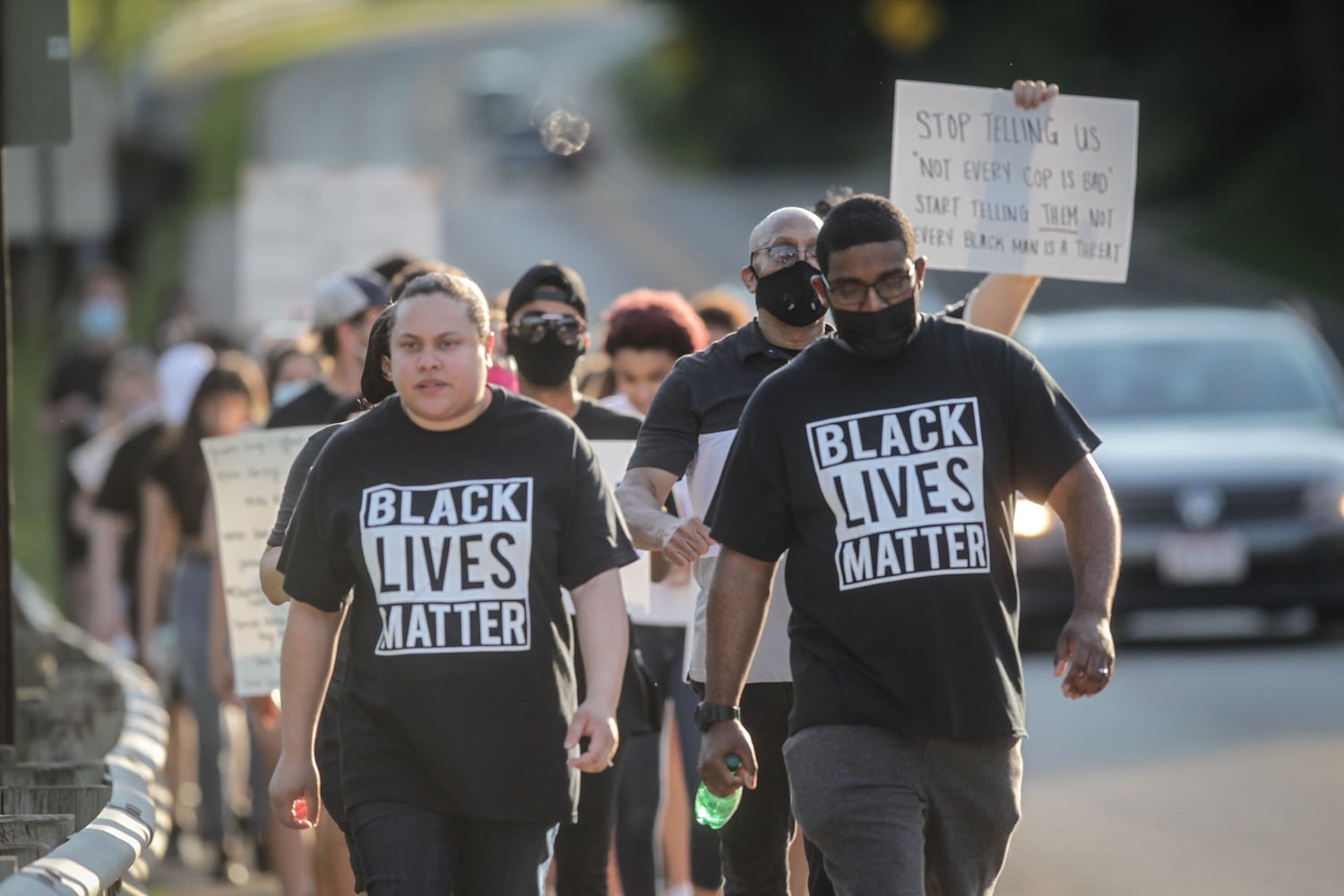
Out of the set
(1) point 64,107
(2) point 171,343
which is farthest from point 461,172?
(1) point 64,107

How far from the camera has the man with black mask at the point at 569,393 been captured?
6.95m

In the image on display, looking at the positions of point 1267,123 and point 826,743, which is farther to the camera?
point 1267,123

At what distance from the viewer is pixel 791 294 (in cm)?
638

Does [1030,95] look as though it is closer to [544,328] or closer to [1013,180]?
[1013,180]

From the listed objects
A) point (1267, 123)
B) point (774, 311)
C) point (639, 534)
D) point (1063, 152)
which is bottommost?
point (639, 534)

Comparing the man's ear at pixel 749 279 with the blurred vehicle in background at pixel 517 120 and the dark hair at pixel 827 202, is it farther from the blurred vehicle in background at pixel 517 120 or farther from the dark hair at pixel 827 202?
the blurred vehicle in background at pixel 517 120

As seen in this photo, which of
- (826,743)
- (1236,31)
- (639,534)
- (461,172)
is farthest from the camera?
(461,172)

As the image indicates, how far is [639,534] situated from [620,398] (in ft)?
6.08

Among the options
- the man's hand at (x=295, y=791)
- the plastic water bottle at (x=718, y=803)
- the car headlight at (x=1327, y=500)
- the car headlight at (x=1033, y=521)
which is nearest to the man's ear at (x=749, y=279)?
the plastic water bottle at (x=718, y=803)

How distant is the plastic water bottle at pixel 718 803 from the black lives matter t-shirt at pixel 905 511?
214 millimetres

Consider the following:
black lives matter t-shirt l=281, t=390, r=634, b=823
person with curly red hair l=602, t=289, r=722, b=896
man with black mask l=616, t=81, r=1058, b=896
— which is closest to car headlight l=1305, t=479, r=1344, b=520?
person with curly red hair l=602, t=289, r=722, b=896

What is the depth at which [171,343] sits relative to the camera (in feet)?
51.8

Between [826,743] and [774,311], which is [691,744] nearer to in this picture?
[774,311]

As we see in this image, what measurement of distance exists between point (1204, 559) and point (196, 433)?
6580 mm
